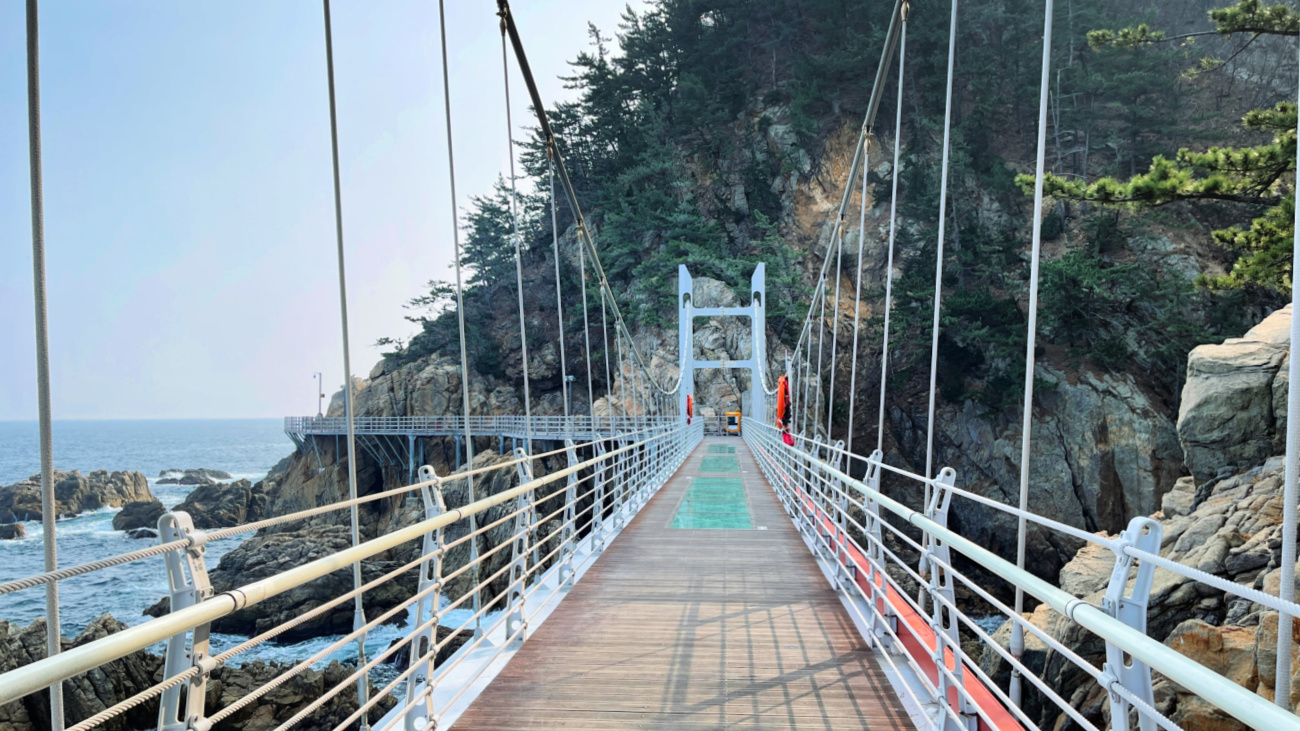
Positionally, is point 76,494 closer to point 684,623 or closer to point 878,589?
point 684,623

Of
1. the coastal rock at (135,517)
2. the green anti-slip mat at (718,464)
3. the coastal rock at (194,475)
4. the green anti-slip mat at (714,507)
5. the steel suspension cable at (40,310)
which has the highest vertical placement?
the steel suspension cable at (40,310)

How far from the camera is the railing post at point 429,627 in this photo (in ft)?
9.15

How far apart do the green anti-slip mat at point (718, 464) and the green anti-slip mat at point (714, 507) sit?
2.41 m

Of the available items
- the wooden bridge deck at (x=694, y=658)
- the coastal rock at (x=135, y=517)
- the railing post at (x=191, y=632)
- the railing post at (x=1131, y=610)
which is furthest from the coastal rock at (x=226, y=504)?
the railing post at (x=1131, y=610)

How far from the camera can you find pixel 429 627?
9.65 ft

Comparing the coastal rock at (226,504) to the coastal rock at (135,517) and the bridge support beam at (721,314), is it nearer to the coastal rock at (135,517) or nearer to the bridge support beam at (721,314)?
the coastal rock at (135,517)

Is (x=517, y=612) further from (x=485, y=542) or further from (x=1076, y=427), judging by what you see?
(x=1076, y=427)

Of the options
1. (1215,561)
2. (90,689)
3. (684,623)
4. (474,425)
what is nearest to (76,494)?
(474,425)

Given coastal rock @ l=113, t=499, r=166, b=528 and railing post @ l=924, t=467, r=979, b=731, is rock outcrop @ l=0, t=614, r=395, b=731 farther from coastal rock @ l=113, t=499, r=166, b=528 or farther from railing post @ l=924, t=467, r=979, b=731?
coastal rock @ l=113, t=499, r=166, b=528

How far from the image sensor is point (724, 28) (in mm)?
42469

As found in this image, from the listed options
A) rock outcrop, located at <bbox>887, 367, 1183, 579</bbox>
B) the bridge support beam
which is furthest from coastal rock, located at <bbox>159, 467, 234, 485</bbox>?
rock outcrop, located at <bbox>887, 367, 1183, 579</bbox>

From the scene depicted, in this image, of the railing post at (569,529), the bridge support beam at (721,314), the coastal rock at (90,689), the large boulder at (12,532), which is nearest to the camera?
the railing post at (569,529)

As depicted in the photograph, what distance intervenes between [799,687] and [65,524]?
2030 inches

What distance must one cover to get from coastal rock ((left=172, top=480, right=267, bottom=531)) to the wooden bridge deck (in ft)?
128
